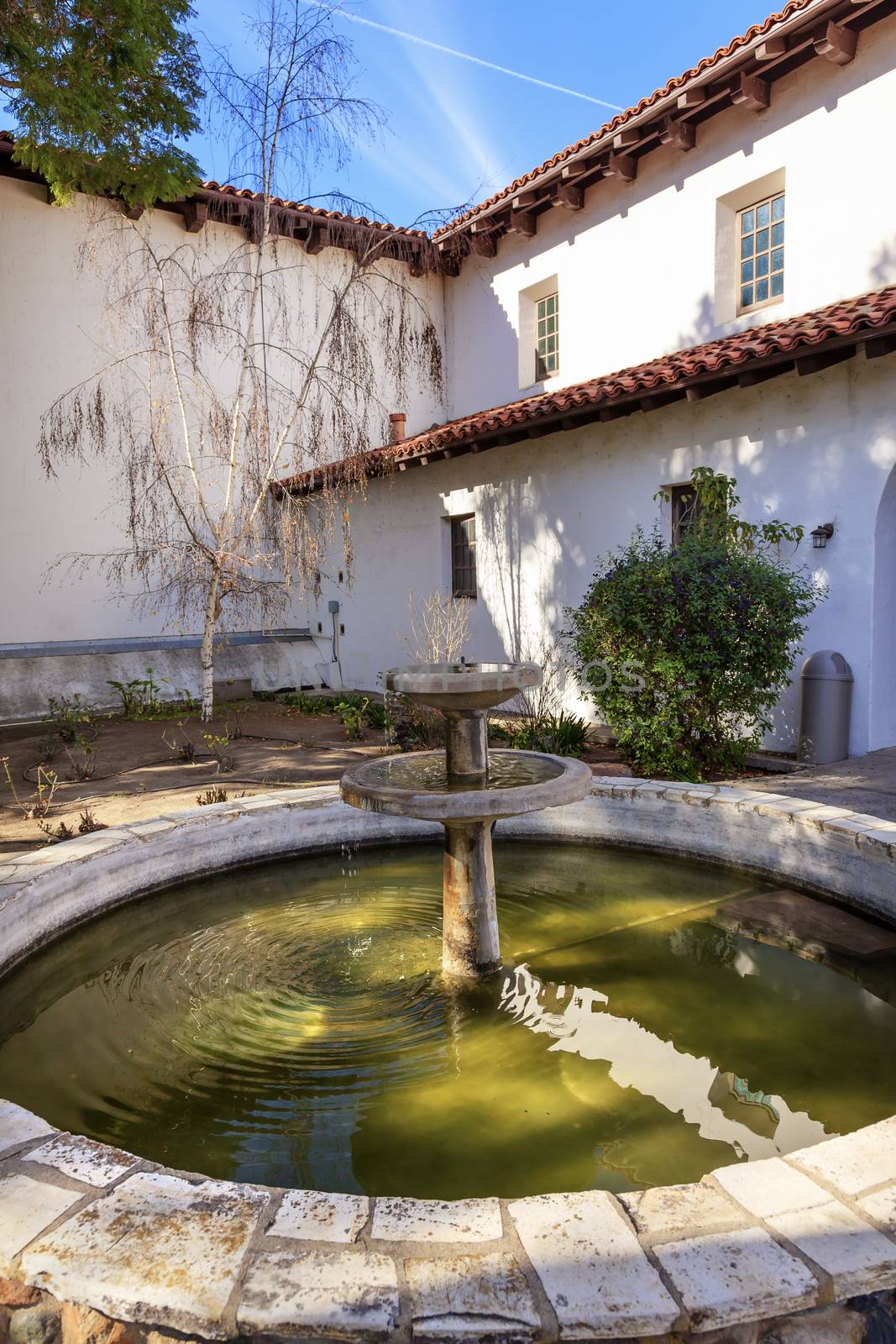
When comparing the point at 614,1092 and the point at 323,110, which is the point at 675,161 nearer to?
the point at 323,110

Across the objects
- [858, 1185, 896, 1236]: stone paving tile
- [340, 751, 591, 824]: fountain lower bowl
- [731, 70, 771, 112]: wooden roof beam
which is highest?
[731, 70, 771, 112]: wooden roof beam

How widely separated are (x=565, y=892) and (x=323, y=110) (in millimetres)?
7540

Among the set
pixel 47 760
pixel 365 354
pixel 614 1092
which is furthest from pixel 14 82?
pixel 614 1092

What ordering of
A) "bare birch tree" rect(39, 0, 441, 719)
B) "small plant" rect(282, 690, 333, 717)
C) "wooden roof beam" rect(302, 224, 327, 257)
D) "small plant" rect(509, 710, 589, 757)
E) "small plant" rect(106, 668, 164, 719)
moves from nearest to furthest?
1. "small plant" rect(509, 710, 589, 757)
2. "bare birch tree" rect(39, 0, 441, 719)
3. "small plant" rect(106, 668, 164, 719)
4. "small plant" rect(282, 690, 333, 717)
5. "wooden roof beam" rect(302, 224, 327, 257)

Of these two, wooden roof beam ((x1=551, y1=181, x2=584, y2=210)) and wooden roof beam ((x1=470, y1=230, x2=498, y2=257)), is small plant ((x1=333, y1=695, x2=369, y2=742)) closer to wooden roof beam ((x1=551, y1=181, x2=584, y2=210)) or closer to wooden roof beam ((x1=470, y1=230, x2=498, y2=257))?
wooden roof beam ((x1=551, y1=181, x2=584, y2=210))

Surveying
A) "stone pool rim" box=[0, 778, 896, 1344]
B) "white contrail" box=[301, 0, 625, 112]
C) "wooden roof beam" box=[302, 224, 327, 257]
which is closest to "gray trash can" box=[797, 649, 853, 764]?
"stone pool rim" box=[0, 778, 896, 1344]

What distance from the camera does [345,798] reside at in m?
3.31

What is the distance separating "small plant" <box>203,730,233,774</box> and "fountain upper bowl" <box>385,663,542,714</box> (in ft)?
12.3

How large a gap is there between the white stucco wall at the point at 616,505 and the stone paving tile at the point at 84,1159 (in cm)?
658

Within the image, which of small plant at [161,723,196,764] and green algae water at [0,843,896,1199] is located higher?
small plant at [161,723,196,764]

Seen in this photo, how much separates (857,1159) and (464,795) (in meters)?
1.57

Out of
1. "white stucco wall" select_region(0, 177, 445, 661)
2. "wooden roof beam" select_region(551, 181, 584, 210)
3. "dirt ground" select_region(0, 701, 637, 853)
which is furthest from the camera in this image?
"white stucco wall" select_region(0, 177, 445, 661)

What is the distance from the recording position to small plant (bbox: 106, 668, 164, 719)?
10.3 m

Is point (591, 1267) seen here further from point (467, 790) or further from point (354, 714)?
point (354, 714)
